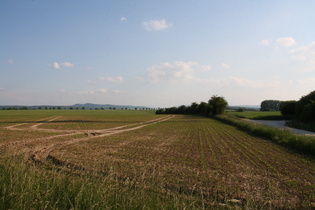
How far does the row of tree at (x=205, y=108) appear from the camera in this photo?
79.2m

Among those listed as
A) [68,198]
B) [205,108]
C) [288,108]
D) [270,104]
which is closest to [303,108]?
[288,108]

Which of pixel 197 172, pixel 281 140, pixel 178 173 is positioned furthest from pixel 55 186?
pixel 281 140

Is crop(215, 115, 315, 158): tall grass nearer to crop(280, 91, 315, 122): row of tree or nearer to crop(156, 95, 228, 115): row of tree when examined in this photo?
crop(280, 91, 315, 122): row of tree

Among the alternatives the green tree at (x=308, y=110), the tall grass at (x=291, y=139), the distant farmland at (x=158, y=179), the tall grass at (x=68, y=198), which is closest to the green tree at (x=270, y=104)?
the green tree at (x=308, y=110)

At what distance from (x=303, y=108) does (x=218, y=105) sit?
3480 cm

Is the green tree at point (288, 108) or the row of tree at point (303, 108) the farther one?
the green tree at point (288, 108)

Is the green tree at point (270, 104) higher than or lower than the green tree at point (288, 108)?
higher

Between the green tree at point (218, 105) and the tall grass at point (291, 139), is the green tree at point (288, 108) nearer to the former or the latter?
the green tree at point (218, 105)

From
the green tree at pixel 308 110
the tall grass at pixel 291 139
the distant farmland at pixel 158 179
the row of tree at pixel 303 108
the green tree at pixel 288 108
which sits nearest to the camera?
the distant farmland at pixel 158 179

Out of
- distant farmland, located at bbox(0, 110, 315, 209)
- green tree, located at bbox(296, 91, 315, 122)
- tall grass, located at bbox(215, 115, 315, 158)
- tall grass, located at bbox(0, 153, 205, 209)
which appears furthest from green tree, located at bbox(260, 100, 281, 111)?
tall grass, located at bbox(0, 153, 205, 209)

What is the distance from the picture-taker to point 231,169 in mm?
11320

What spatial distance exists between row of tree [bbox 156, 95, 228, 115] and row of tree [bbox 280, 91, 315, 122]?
1943cm

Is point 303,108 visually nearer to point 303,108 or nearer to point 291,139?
point 303,108

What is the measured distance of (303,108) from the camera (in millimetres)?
45312
